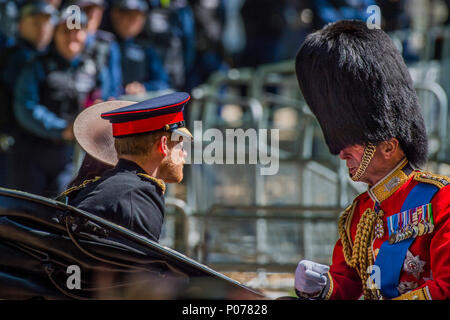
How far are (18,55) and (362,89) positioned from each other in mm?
3350

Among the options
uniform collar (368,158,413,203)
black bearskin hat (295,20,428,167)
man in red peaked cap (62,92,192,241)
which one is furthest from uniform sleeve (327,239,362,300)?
man in red peaked cap (62,92,192,241)

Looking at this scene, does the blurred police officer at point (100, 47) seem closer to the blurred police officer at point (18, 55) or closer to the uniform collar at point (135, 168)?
the blurred police officer at point (18, 55)

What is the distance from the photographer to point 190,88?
22.5 feet

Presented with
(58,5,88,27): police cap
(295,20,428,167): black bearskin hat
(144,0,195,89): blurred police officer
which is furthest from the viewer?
(144,0,195,89): blurred police officer

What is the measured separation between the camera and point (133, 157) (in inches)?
114

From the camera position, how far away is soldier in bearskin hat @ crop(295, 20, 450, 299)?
99.0 inches

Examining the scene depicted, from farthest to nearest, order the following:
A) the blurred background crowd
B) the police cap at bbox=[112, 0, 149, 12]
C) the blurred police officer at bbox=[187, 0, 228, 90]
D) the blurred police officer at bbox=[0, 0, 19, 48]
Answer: the blurred police officer at bbox=[187, 0, 228, 90] < the police cap at bbox=[112, 0, 149, 12] < the blurred police officer at bbox=[0, 0, 19, 48] < the blurred background crowd

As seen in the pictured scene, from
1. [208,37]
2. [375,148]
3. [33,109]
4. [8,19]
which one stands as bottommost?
[375,148]

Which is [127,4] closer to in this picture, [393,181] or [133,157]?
[133,157]

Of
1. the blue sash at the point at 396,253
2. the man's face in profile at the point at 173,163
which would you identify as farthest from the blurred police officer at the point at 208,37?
the blue sash at the point at 396,253

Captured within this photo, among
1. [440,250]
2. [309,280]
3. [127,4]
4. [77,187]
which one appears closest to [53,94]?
[127,4]

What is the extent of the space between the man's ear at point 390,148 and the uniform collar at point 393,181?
47 mm

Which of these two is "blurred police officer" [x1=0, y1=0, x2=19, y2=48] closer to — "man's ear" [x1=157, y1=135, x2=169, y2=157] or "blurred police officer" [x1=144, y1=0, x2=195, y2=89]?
"blurred police officer" [x1=144, y1=0, x2=195, y2=89]

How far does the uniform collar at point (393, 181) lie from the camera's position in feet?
8.62
